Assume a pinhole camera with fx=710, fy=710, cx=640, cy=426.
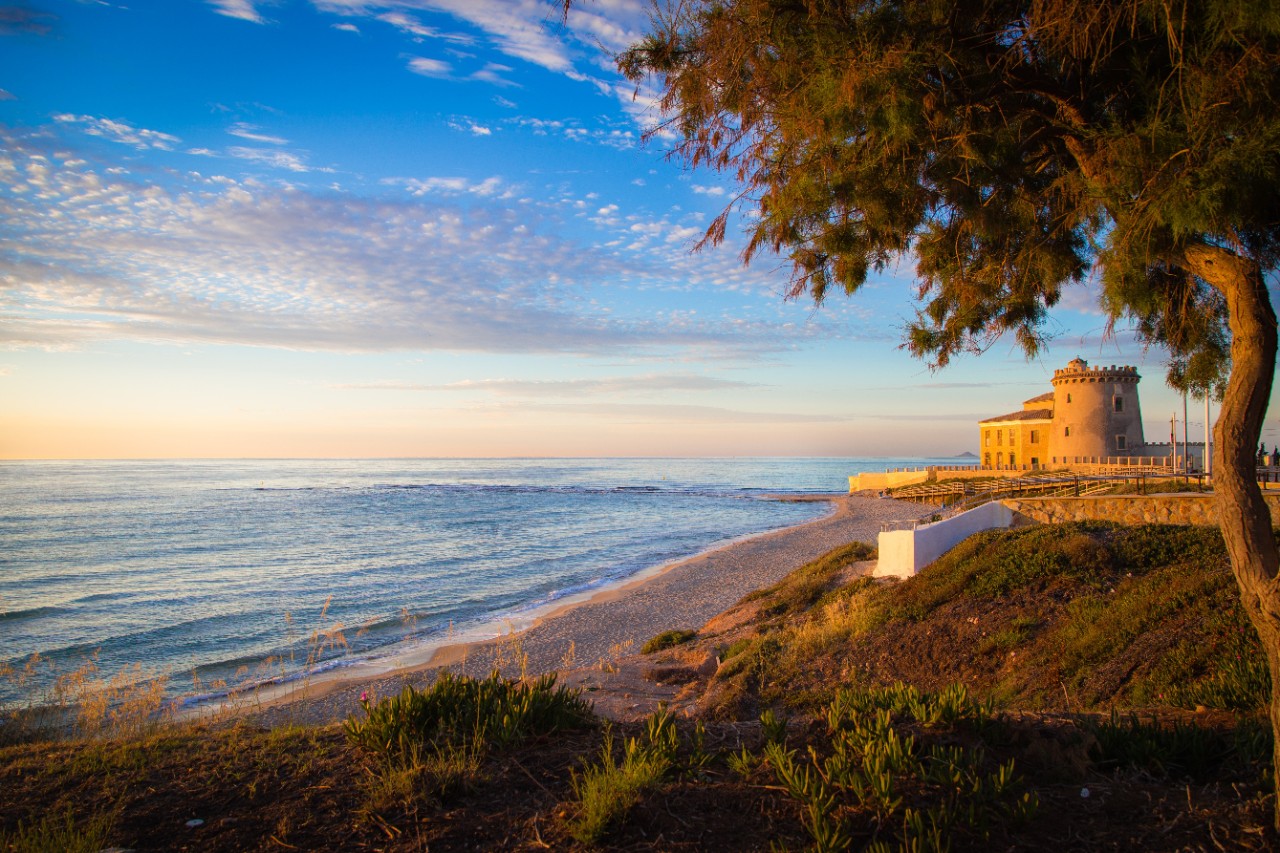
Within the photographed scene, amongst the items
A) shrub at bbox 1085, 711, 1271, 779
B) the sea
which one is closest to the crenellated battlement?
the sea

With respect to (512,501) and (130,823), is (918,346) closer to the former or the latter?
(130,823)

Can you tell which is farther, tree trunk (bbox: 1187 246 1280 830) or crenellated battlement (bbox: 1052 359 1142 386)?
crenellated battlement (bbox: 1052 359 1142 386)

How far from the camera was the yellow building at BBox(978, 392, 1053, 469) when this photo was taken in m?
50.8

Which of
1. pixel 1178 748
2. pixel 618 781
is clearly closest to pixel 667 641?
pixel 1178 748

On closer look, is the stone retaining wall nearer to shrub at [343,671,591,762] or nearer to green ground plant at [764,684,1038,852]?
green ground plant at [764,684,1038,852]

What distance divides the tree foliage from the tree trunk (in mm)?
534

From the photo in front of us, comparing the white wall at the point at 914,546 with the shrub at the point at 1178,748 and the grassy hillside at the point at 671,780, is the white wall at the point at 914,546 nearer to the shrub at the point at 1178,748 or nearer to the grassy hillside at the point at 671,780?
the grassy hillside at the point at 671,780

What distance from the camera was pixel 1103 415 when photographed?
1661 inches

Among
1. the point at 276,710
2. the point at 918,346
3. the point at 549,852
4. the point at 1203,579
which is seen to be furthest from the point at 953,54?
the point at 276,710

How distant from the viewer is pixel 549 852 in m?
2.99

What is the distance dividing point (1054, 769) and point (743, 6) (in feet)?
16.4

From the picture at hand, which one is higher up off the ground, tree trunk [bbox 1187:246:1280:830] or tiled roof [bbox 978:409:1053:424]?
tiled roof [bbox 978:409:1053:424]

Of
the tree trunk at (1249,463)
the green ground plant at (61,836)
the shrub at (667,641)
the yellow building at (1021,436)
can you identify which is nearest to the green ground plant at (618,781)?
the green ground plant at (61,836)

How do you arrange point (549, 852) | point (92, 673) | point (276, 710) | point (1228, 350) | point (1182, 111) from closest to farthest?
point (549, 852)
point (1182, 111)
point (1228, 350)
point (276, 710)
point (92, 673)
